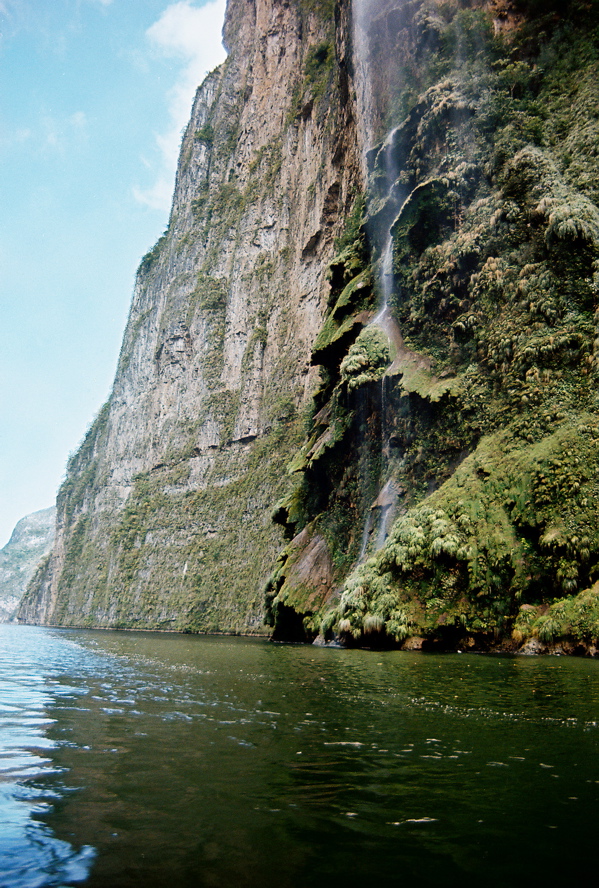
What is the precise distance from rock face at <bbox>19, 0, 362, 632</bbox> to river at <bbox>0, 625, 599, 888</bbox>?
4467 cm

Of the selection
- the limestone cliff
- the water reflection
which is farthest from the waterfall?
the water reflection

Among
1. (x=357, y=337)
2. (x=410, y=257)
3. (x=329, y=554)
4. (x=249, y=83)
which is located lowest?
(x=329, y=554)

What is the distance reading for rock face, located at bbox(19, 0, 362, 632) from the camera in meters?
61.6

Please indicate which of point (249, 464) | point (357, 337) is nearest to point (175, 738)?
point (357, 337)

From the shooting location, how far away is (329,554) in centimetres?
3250

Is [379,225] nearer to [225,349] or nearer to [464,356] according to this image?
[464,356]

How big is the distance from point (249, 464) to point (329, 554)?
37609 mm

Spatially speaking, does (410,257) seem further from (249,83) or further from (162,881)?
(249,83)

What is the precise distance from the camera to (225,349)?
3086 inches

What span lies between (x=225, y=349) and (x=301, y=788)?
247 feet

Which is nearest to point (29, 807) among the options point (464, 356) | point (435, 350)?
point (464, 356)

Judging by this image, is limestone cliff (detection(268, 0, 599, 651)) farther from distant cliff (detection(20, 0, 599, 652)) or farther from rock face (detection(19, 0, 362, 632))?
rock face (detection(19, 0, 362, 632))

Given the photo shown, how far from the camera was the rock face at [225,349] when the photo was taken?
61594 mm

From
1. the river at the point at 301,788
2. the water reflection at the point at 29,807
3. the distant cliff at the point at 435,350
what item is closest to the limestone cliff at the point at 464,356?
the distant cliff at the point at 435,350
